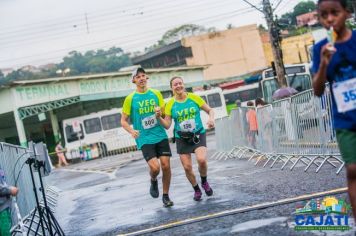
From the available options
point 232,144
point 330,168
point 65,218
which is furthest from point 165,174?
point 232,144

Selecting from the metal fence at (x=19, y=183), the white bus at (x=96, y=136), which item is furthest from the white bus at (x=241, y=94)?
the metal fence at (x=19, y=183)

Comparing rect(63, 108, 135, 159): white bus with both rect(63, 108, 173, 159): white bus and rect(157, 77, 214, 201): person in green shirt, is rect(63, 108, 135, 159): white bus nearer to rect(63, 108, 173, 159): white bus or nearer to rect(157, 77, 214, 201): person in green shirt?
rect(63, 108, 173, 159): white bus

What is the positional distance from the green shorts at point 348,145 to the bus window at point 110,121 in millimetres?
36417

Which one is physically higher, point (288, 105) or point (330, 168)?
point (288, 105)

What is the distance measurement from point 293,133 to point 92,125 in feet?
95.4

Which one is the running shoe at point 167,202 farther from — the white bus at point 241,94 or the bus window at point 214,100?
the white bus at point 241,94

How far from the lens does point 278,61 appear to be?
24484 mm

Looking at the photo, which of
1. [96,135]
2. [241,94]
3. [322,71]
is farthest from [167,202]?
[241,94]

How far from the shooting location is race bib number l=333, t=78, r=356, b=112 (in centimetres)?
382

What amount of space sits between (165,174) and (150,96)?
3.77 feet

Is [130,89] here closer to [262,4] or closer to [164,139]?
[262,4]

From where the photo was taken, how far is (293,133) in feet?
38.8

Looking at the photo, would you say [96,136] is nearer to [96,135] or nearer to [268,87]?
[96,135]

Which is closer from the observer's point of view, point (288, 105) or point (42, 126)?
point (288, 105)
